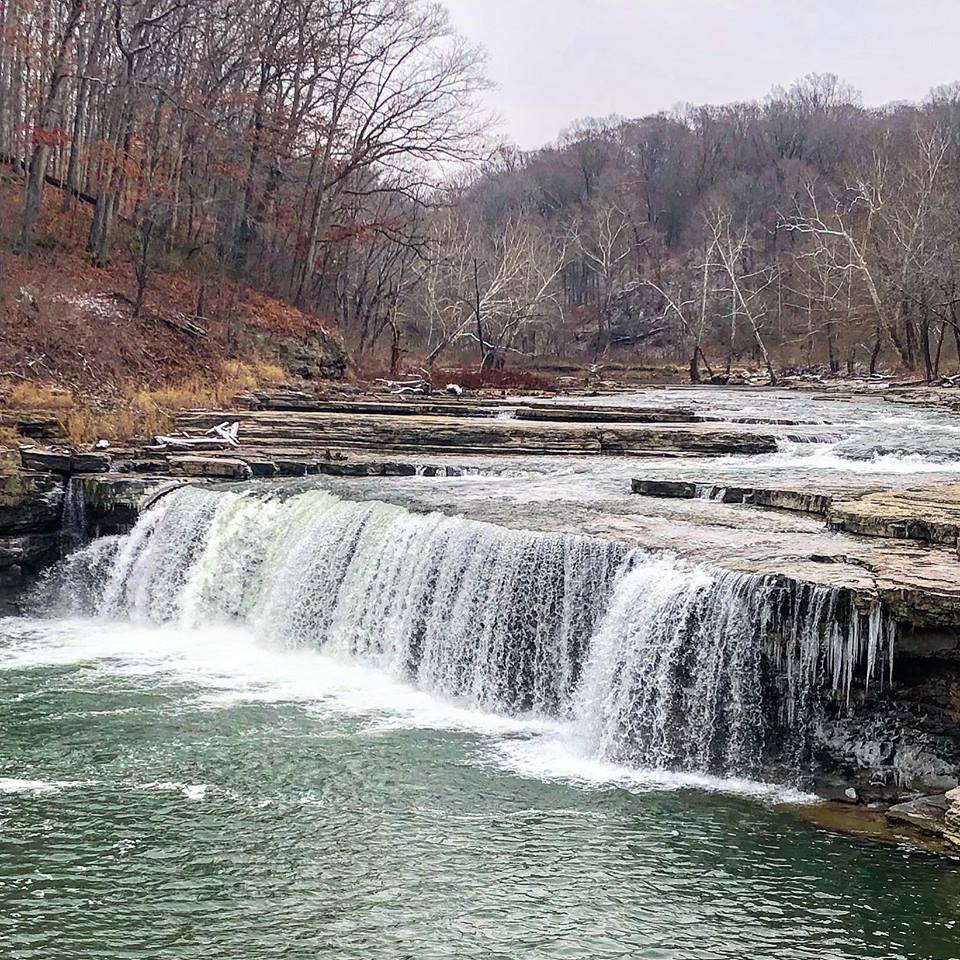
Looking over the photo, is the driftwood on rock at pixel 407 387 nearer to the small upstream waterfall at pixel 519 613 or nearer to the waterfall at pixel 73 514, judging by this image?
the waterfall at pixel 73 514

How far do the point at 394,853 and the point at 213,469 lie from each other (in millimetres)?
10456

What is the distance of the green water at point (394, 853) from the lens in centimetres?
666

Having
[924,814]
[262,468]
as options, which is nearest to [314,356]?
[262,468]

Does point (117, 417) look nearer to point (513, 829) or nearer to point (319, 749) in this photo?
point (319, 749)

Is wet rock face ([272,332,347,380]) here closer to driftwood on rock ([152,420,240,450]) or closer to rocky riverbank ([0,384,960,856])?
rocky riverbank ([0,384,960,856])

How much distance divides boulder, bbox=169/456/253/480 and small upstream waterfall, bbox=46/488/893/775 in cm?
109

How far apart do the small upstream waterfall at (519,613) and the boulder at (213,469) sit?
1094mm

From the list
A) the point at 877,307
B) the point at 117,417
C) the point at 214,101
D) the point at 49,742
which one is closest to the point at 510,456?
the point at 117,417

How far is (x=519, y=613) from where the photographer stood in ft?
38.8

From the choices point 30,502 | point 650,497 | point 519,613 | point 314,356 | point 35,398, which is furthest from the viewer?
point 314,356

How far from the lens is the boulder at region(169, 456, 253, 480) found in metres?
17.1

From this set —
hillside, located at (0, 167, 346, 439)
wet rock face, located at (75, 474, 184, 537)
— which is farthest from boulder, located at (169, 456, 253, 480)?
hillside, located at (0, 167, 346, 439)

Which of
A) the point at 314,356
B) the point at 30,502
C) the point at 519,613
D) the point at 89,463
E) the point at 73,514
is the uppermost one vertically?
the point at 314,356

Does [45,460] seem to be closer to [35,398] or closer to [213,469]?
[213,469]
